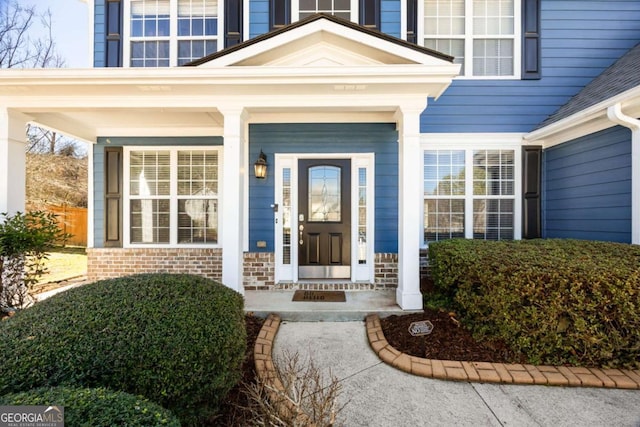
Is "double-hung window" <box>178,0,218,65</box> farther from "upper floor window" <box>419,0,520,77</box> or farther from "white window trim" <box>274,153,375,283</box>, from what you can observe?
"upper floor window" <box>419,0,520,77</box>

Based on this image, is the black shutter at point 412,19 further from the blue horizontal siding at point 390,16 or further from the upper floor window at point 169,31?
the upper floor window at point 169,31

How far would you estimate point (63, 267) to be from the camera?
652 cm

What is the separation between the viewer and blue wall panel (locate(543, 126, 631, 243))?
3582 mm

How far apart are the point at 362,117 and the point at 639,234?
355cm

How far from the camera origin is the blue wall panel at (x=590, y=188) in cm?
358

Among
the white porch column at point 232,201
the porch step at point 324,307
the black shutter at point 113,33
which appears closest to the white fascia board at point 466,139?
the porch step at point 324,307

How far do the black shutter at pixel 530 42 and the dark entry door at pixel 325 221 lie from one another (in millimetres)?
3223

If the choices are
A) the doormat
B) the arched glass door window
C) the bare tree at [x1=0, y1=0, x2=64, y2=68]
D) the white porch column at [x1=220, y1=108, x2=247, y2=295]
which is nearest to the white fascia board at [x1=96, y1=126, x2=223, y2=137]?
the white porch column at [x1=220, y1=108, x2=247, y2=295]

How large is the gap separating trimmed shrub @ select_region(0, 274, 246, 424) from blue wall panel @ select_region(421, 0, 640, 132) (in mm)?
4270

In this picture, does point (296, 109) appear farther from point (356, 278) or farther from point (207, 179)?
point (356, 278)

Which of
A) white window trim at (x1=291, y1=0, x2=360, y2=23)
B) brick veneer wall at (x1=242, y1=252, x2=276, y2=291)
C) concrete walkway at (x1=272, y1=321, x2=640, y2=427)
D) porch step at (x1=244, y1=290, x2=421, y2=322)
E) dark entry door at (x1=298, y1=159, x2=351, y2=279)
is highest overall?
white window trim at (x1=291, y1=0, x2=360, y2=23)

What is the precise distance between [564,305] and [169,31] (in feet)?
21.0

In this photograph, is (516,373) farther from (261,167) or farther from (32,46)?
(32,46)

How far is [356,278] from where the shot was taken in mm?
4633
